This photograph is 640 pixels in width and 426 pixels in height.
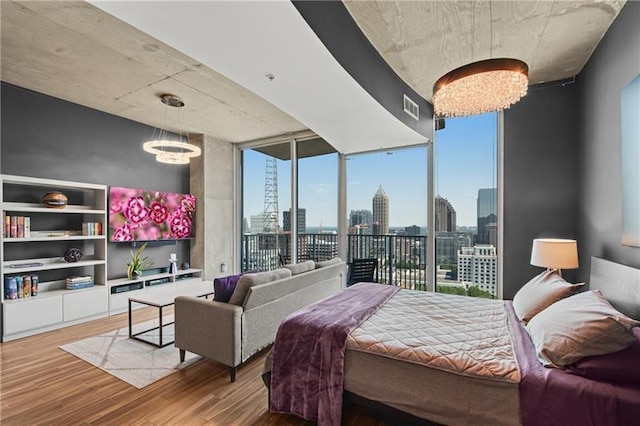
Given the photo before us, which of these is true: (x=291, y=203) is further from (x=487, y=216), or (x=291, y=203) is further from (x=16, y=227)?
(x=16, y=227)

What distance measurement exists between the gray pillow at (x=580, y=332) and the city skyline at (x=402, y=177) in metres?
2.70

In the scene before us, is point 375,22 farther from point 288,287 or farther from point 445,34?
point 288,287

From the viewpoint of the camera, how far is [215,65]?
2256 millimetres

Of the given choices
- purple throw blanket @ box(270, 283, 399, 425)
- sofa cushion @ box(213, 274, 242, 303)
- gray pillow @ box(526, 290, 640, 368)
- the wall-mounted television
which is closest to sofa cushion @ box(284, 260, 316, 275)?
sofa cushion @ box(213, 274, 242, 303)

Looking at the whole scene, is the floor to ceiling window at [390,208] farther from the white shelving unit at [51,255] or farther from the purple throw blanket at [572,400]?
the purple throw blanket at [572,400]

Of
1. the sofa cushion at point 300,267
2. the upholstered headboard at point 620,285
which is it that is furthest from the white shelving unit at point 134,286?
the upholstered headboard at point 620,285

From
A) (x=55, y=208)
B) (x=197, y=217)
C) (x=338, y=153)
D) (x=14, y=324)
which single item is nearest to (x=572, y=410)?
(x=338, y=153)

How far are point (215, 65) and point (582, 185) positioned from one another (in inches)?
156

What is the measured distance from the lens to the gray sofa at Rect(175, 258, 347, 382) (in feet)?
7.85

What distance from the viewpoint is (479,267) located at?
13.5 feet

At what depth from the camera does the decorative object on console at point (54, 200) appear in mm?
3656

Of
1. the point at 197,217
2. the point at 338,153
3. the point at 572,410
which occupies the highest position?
the point at 338,153

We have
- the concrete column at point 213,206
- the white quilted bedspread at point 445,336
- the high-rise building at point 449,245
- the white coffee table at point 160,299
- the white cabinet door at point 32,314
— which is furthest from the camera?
the concrete column at point 213,206

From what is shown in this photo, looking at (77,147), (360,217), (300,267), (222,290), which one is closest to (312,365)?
(222,290)
